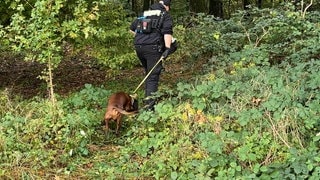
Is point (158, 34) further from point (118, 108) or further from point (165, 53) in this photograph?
point (118, 108)

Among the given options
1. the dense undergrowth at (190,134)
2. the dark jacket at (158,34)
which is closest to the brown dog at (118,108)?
the dense undergrowth at (190,134)

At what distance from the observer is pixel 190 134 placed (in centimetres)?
561

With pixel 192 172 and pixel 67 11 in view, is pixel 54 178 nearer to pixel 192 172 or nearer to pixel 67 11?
pixel 192 172

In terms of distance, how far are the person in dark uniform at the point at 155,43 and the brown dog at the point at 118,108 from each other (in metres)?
0.29

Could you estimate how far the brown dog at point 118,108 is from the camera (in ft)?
21.0

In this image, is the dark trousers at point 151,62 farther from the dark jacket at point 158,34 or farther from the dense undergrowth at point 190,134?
the dense undergrowth at point 190,134

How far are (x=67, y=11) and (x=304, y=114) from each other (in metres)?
4.36

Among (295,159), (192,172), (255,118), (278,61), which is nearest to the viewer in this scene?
(295,159)

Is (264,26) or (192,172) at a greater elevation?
(264,26)

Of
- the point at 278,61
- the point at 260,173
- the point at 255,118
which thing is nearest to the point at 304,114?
the point at 255,118

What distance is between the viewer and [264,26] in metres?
8.68

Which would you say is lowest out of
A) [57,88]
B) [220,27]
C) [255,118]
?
[57,88]

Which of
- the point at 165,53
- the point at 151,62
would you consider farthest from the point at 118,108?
the point at 165,53

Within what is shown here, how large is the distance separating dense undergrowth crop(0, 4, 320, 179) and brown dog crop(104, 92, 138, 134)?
19 cm
